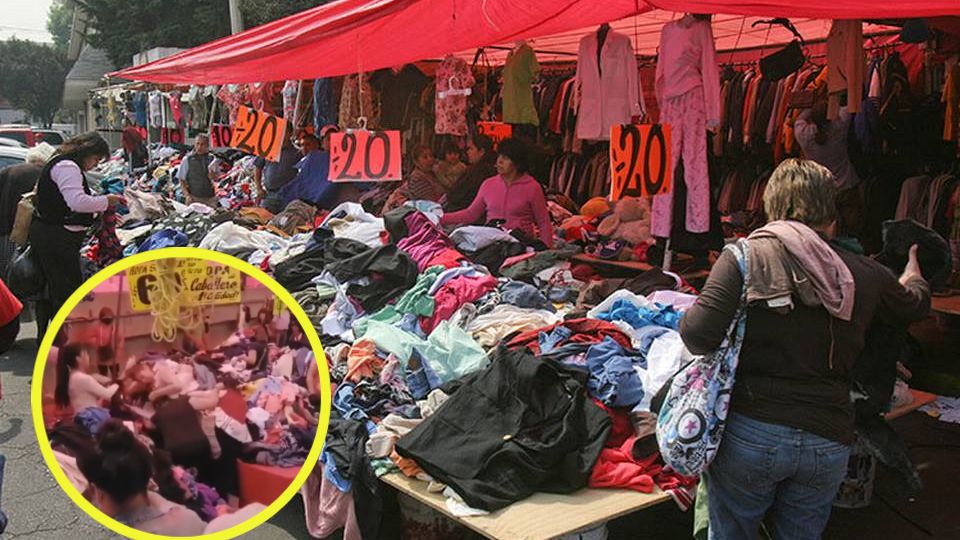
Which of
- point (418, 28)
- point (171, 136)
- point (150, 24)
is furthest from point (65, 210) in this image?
point (150, 24)

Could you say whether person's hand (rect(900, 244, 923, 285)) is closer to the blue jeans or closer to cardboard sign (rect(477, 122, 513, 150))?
the blue jeans

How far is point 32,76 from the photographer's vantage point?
5806cm

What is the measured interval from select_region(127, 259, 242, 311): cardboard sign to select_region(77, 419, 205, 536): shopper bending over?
0.21 metres

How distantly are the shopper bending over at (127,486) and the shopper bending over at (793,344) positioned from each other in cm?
170

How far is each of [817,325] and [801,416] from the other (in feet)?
0.91

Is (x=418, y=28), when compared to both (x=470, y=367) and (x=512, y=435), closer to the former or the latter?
(x=470, y=367)

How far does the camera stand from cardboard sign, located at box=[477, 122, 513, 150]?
8.80 metres

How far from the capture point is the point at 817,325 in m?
2.45

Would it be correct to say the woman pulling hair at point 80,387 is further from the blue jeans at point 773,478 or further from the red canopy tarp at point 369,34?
the red canopy tarp at point 369,34

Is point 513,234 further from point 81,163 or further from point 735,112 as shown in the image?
point 735,112

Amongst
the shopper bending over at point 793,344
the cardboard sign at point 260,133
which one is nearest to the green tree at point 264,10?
the cardboard sign at point 260,133

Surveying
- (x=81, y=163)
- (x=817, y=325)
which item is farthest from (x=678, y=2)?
(x=81, y=163)

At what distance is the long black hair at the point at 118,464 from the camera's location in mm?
1258

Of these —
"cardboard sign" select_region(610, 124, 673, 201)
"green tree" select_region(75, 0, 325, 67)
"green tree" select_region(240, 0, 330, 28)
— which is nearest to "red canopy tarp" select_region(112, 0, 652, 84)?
"cardboard sign" select_region(610, 124, 673, 201)
